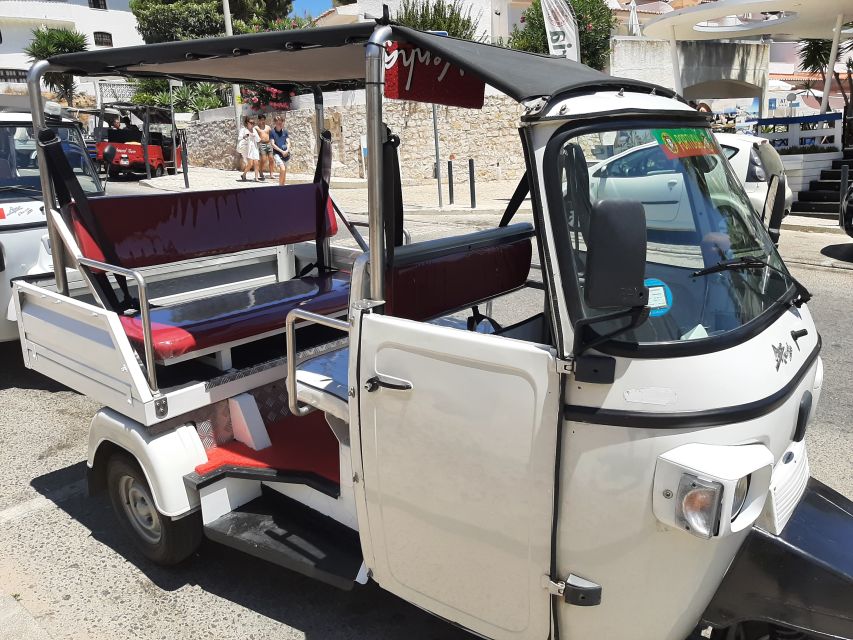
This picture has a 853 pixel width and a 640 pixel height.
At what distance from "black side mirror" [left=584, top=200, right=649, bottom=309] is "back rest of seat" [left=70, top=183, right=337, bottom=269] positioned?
3050 millimetres

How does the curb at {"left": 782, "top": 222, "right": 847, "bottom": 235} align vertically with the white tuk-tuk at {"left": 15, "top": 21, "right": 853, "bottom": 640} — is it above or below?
below

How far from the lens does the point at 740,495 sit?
2.06 m

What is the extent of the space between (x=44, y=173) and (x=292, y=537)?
223cm

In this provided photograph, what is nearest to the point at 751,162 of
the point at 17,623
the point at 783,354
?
the point at 783,354

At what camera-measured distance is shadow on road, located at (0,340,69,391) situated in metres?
6.24

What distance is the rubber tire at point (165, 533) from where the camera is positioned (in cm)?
337

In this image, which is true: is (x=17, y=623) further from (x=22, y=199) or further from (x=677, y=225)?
(x=22, y=199)

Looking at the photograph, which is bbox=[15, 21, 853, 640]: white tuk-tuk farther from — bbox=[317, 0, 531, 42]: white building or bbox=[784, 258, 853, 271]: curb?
bbox=[317, 0, 531, 42]: white building

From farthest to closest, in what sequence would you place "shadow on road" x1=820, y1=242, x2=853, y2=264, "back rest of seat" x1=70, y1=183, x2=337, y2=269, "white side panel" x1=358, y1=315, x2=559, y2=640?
"shadow on road" x1=820, y1=242, x2=853, y2=264
"back rest of seat" x1=70, y1=183, x2=337, y2=269
"white side panel" x1=358, y1=315, x2=559, y2=640

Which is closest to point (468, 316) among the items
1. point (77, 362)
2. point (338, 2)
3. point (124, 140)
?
point (77, 362)

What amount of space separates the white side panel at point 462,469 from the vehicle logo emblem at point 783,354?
2.37 ft

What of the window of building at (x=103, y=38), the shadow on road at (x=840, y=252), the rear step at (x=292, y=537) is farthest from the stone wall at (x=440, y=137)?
the window of building at (x=103, y=38)

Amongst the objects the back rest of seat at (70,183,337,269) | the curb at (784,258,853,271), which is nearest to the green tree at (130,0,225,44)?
the curb at (784,258,853,271)

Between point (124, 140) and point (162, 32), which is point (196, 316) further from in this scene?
point (162, 32)
